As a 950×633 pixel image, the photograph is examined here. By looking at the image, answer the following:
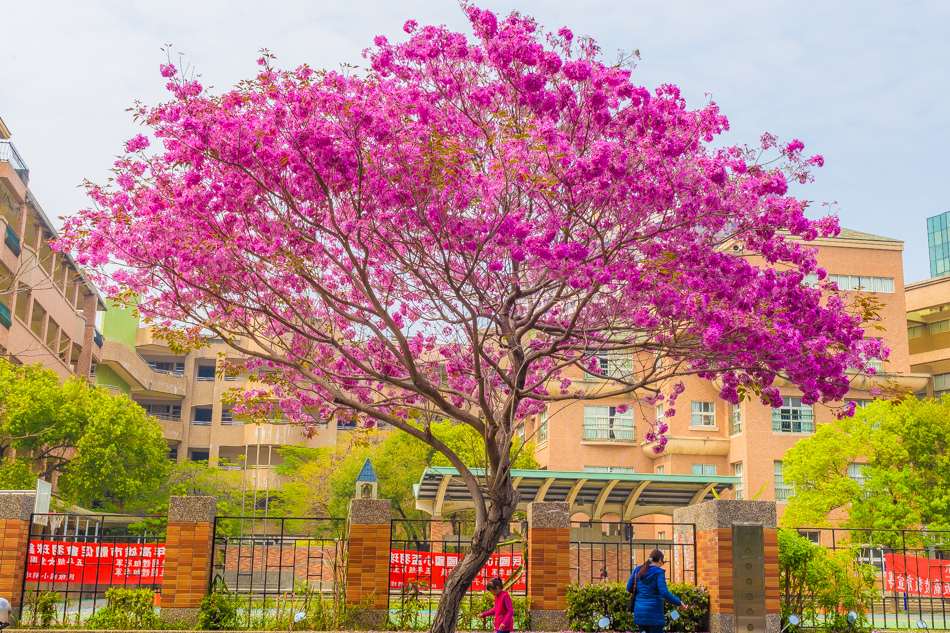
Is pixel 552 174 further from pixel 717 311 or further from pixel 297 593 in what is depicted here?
pixel 297 593

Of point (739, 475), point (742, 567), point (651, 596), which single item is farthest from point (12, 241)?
point (651, 596)

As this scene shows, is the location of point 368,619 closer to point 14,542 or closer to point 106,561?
point 14,542

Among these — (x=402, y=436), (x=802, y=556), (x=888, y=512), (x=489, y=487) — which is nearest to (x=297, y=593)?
(x=489, y=487)

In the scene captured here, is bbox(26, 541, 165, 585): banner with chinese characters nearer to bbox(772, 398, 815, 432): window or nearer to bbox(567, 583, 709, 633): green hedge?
bbox(567, 583, 709, 633): green hedge

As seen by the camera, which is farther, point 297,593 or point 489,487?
point 297,593

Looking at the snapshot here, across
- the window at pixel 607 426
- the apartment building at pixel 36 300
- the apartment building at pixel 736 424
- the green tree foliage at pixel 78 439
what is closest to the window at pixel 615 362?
the apartment building at pixel 36 300

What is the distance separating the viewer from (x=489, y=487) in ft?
38.8

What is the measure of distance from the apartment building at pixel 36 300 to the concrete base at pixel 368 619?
22174 millimetres

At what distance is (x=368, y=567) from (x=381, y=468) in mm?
29361

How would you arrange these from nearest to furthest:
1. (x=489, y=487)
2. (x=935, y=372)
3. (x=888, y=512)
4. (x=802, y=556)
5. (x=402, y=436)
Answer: (x=489, y=487), (x=802, y=556), (x=888, y=512), (x=402, y=436), (x=935, y=372)

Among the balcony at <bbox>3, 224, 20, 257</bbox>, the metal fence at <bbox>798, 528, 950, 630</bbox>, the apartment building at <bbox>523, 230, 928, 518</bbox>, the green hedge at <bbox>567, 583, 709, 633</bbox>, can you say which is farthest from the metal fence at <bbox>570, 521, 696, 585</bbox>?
the balcony at <bbox>3, 224, 20, 257</bbox>

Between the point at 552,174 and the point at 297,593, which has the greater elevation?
the point at 552,174

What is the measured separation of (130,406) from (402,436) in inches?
509

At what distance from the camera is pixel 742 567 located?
45.3ft
